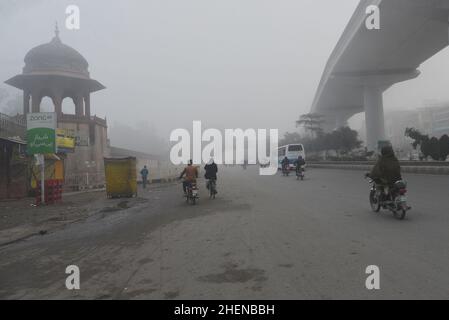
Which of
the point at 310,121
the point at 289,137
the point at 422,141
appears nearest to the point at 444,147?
the point at 422,141

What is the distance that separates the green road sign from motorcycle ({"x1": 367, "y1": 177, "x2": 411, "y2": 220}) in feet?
41.9

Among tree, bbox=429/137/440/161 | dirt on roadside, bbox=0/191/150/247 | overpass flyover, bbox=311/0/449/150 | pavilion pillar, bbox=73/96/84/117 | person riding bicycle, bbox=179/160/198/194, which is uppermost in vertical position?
overpass flyover, bbox=311/0/449/150

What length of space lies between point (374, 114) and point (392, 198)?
48.6m

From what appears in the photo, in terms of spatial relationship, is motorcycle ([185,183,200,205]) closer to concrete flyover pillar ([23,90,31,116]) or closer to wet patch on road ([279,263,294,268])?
wet patch on road ([279,263,294,268])

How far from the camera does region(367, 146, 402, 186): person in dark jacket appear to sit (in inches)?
364

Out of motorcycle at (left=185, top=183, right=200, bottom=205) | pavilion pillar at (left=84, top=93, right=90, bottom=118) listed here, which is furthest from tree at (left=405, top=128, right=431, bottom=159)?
pavilion pillar at (left=84, top=93, right=90, bottom=118)

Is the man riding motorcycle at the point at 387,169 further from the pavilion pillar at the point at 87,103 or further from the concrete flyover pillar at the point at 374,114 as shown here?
the concrete flyover pillar at the point at 374,114

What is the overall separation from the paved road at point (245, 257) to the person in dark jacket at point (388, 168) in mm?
854

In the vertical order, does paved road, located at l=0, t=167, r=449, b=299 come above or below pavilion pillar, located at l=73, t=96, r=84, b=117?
below

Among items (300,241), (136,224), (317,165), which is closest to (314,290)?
(300,241)

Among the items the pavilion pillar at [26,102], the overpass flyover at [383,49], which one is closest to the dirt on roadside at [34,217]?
the pavilion pillar at [26,102]

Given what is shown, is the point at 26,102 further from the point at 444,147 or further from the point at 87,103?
the point at 444,147
